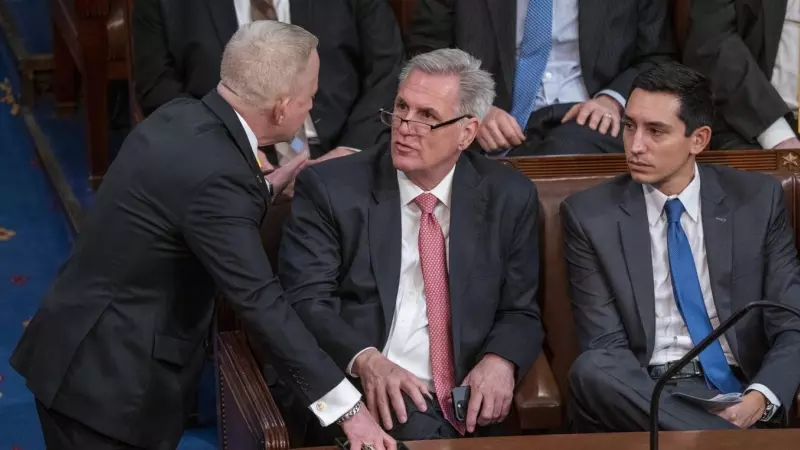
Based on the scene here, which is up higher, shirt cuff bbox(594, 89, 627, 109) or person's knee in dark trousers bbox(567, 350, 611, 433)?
shirt cuff bbox(594, 89, 627, 109)

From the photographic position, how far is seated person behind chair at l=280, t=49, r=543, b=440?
2.49 metres

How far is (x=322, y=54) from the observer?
319 centimetres

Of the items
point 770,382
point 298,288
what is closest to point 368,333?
point 298,288

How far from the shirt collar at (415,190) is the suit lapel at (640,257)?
0.37 m

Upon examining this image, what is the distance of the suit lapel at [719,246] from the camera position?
8.50ft

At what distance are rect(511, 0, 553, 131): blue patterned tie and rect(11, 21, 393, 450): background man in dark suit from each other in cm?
113

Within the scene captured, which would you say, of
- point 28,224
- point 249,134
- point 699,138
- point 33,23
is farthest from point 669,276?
point 33,23

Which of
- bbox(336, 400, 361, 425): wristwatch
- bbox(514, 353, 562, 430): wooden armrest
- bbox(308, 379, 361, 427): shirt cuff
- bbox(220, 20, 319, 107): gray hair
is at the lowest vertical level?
bbox(514, 353, 562, 430): wooden armrest

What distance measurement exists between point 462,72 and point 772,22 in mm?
1108

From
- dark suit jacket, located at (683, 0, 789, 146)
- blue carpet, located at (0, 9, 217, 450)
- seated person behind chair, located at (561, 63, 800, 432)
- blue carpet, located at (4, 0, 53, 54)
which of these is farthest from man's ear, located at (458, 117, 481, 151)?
blue carpet, located at (4, 0, 53, 54)

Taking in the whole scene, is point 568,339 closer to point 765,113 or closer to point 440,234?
point 440,234

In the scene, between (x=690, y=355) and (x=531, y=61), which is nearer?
(x=690, y=355)

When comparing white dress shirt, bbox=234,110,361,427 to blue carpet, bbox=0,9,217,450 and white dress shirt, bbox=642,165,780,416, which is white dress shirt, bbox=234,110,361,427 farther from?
blue carpet, bbox=0,9,217,450

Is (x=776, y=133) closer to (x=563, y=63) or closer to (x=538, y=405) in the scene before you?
(x=563, y=63)
